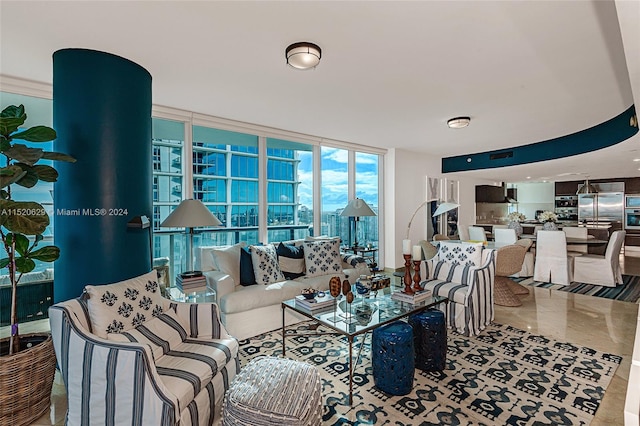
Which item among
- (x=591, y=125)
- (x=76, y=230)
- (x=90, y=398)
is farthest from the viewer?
(x=591, y=125)

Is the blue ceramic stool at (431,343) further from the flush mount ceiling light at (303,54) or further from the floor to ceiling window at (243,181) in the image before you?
the floor to ceiling window at (243,181)

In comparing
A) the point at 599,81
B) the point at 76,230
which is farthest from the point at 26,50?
the point at 599,81

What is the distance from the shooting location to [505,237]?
5633 mm

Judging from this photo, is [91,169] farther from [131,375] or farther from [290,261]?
[290,261]

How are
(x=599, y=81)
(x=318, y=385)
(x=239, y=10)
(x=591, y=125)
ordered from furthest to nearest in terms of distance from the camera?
(x=591, y=125) → (x=599, y=81) → (x=239, y=10) → (x=318, y=385)

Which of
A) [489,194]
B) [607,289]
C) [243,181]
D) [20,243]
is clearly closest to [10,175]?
[20,243]

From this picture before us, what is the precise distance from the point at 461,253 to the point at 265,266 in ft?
8.12

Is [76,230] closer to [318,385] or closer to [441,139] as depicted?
[318,385]

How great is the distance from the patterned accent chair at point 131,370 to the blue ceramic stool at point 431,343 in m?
1.61

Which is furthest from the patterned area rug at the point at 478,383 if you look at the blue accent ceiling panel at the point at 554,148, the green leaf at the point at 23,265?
the blue accent ceiling panel at the point at 554,148

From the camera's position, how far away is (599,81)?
2.99m

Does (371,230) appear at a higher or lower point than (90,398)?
higher

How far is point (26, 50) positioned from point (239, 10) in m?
1.91

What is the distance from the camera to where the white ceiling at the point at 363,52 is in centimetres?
192
